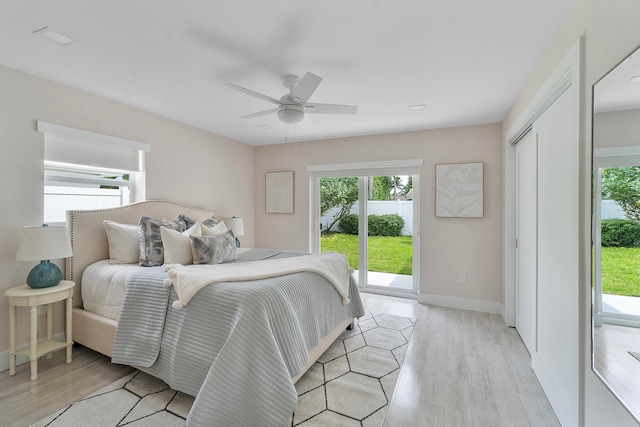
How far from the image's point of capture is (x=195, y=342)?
185cm

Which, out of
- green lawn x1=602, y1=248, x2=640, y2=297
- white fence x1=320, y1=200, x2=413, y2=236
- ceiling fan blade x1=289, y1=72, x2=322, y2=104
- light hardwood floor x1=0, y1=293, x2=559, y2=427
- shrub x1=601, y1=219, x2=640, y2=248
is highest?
ceiling fan blade x1=289, y1=72, x2=322, y2=104

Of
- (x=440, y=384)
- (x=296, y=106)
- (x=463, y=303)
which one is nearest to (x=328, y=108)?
(x=296, y=106)

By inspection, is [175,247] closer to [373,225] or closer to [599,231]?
[373,225]

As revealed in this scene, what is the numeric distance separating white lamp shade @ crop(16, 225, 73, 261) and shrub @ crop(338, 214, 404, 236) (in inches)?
138

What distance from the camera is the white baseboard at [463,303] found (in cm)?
366

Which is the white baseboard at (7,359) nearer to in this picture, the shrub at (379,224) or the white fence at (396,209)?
the shrub at (379,224)

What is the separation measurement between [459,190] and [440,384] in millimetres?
2517

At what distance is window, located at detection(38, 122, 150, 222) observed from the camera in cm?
266

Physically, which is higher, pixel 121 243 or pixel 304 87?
pixel 304 87

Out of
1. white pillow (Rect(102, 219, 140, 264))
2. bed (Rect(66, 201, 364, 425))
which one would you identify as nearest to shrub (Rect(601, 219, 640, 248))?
bed (Rect(66, 201, 364, 425))

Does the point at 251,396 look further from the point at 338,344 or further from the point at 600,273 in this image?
the point at 600,273

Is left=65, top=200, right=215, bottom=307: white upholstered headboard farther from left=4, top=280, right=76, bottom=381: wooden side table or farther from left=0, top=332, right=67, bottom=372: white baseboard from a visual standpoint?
left=0, top=332, right=67, bottom=372: white baseboard

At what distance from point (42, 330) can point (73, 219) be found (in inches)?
39.5

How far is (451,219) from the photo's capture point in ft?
12.9
